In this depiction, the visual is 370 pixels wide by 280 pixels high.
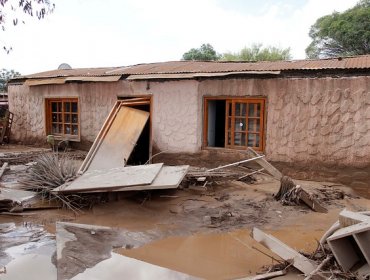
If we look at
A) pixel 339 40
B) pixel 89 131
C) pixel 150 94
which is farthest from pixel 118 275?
pixel 339 40

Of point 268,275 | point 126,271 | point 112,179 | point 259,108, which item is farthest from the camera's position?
point 259,108

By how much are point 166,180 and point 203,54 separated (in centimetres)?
2536

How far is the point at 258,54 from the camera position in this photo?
2916cm

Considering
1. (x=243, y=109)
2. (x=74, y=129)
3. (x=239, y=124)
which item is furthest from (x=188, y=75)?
(x=74, y=129)

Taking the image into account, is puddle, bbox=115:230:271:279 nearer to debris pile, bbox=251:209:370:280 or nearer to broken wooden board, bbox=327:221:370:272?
debris pile, bbox=251:209:370:280

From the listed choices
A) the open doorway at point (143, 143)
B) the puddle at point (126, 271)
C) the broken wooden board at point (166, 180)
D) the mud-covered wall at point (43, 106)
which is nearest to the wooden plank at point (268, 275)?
the puddle at point (126, 271)

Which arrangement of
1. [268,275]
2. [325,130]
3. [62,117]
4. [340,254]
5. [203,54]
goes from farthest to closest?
[203,54]
[62,117]
[325,130]
[268,275]
[340,254]

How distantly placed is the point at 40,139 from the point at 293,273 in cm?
1100

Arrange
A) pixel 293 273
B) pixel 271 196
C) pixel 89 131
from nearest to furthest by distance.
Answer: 1. pixel 293 273
2. pixel 271 196
3. pixel 89 131

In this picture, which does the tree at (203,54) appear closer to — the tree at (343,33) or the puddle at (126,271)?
the tree at (343,33)

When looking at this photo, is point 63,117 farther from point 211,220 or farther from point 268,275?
point 268,275

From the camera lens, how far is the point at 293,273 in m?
4.02

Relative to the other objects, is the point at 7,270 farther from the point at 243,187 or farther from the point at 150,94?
the point at 150,94

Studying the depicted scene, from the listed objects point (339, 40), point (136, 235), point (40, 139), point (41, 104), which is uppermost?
point (339, 40)
